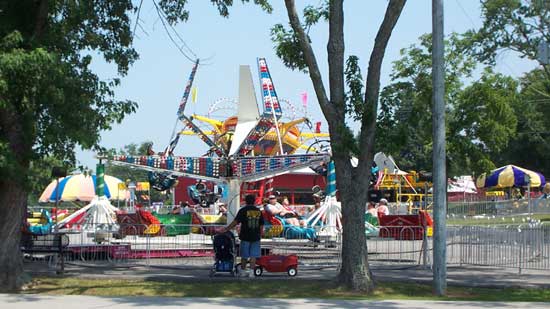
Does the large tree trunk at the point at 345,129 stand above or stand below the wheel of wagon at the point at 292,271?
above

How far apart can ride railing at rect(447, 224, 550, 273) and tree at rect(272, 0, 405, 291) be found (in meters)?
4.93

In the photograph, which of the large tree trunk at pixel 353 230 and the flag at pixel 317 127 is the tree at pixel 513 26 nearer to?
the large tree trunk at pixel 353 230

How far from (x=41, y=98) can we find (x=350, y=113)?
6141mm

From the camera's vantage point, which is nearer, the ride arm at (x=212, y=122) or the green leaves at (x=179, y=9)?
the green leaves at (x=179, y=9)

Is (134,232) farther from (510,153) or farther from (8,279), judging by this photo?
(510,153)

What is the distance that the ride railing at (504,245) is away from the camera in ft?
58.5

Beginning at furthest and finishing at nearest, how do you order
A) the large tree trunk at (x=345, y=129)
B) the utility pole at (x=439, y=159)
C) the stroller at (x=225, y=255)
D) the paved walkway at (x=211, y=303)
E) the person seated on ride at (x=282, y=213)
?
the person seated on ride at (x=282, y=213) < the stroller at (x=225, y=255) < the large tree trunk at (x=345, y=129) < the utility pole at (x=439, y=159) < the paved walkway at (x=211, y=303)

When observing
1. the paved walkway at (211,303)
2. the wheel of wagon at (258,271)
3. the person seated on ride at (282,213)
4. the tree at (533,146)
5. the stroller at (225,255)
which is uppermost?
the tree at (533,146)

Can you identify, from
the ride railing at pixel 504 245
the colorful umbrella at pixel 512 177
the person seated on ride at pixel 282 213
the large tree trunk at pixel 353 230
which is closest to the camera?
the large tree trunk at pixel 353 230

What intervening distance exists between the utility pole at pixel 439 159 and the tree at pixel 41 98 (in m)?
6.34

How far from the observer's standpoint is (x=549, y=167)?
6038cm

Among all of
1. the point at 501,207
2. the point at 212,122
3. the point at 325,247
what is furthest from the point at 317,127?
the point at 325,247

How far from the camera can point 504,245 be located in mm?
18375

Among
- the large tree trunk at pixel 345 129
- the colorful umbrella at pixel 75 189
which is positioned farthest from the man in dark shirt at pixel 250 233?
the colorful umbrella at pixel 75 189
